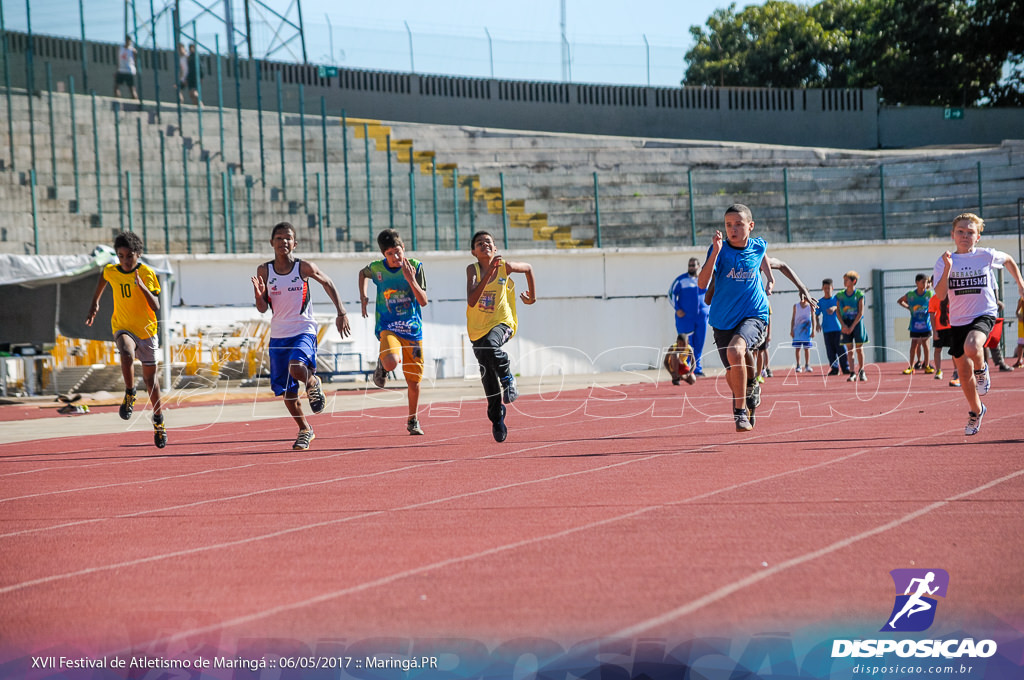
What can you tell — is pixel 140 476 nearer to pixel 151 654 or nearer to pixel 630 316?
pixel 151 654

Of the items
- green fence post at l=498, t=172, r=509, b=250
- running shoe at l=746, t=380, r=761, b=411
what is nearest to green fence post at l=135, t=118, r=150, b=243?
green fence post at l=498, t=172, r=509, b=250

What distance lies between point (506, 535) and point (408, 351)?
578 cm

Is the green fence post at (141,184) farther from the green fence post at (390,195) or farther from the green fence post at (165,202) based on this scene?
the green fence post at (390,195)

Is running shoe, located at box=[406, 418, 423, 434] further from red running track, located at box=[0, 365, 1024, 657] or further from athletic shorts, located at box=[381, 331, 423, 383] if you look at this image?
red running track, located at box=[0, 365, 1024, 657]

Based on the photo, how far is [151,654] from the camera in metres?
3.96

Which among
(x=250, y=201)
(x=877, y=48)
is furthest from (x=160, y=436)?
(x=877, y=48)

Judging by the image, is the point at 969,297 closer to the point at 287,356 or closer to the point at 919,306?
the point at 287,356

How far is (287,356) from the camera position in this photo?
34.6 feet

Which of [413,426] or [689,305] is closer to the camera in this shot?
[413,426]

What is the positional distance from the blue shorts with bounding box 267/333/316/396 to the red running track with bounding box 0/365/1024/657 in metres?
0.66

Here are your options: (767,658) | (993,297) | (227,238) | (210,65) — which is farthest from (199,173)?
(767,658)

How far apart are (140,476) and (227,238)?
17.2 m

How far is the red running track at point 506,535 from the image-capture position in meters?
4.31

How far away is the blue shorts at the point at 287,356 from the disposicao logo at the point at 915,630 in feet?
22.3
